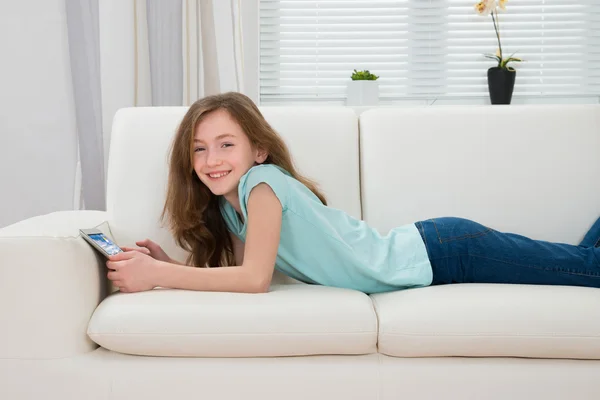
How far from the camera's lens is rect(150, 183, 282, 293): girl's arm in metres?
1.60

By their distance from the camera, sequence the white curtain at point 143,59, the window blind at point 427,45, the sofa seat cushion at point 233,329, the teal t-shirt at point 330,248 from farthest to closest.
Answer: the window blind at point 427,45
the white curtain at point 143,59
the teal t-shirt at point 330,248
the sofa seat cushion at point 233,329

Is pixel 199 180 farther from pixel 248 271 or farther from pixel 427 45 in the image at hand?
pixel 427 45

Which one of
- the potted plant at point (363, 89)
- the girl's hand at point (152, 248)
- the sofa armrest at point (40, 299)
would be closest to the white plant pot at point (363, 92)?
the potted plant at point (363, 89)

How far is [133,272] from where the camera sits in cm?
160

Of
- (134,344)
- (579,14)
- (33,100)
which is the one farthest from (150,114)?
(579,14)

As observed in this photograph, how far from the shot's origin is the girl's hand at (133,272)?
1.60 meters

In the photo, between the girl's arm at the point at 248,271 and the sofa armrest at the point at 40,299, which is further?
the girl's arm at the point at 248,271

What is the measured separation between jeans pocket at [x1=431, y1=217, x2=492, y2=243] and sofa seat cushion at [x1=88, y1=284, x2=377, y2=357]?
1.45 ft

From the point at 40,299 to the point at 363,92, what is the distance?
174 cm

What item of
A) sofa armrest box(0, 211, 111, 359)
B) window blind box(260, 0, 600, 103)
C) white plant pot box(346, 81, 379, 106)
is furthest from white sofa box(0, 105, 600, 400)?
window blind box(260, 0, 600, 103)

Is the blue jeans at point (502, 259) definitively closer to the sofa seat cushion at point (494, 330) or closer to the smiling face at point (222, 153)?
the sofa seat cushion at point (494, 330)

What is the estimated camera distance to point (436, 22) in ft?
10.4

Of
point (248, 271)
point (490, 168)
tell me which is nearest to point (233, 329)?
point (248, 271)

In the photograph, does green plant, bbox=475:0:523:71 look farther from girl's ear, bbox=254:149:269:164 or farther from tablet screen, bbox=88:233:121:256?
tablet screen, bbox=88:233:121:256
